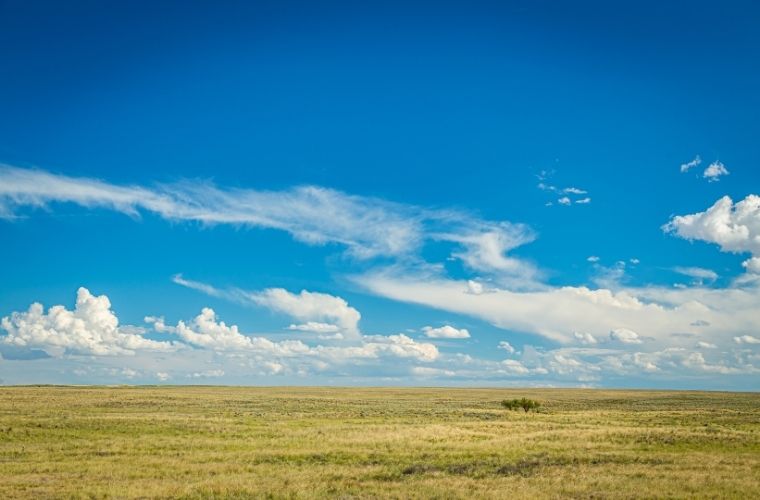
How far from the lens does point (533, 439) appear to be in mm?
37219

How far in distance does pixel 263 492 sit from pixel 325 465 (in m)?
7.12

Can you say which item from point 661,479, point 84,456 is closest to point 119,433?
point 84,456

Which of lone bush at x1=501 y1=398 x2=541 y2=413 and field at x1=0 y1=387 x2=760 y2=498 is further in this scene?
lone bush at x1=501 y1=398 x2=541 y2=413

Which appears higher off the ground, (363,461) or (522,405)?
(363,461)

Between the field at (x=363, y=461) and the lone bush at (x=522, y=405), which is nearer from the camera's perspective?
the field at (x=363, y=461)

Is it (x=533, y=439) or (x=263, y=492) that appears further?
(x=533, y=439)

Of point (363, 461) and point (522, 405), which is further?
point (522, 405)

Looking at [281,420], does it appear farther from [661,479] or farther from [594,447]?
[661,479]

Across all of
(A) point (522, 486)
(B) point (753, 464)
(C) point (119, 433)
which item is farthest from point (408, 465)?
(C) point (119, 433)

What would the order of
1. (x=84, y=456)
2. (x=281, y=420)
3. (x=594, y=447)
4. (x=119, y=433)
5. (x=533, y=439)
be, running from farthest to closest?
1. (x=281, y=420)
2. (x=119, y=433)
3. (x=533, y=439)
4. (x=594, y=447)
5. (x=84, y=456)

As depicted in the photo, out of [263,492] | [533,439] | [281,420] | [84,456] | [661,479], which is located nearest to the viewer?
[263,492]

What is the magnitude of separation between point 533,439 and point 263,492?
20.9 metres

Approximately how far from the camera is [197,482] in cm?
2314

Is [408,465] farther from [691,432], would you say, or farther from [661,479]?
[691,432]
